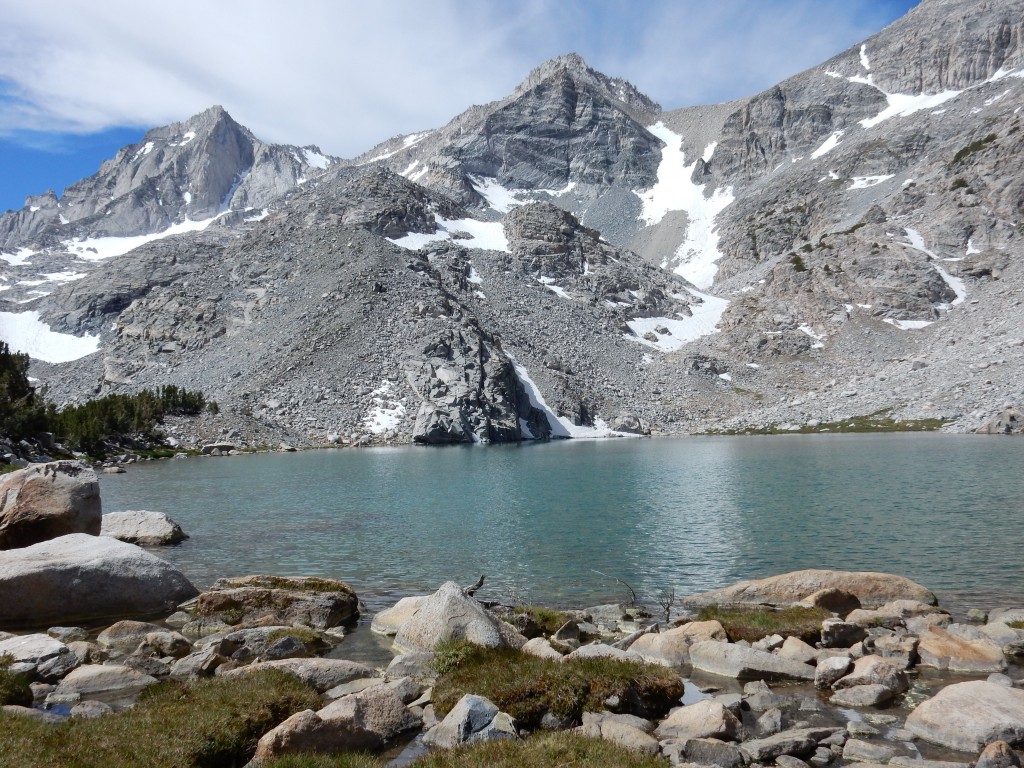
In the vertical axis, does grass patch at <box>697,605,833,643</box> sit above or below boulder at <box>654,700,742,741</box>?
below

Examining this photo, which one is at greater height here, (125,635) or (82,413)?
(82,413)

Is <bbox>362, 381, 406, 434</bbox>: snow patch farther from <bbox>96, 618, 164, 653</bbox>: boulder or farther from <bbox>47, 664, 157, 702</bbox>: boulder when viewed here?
→ <bbox>47, 664, 157, 702</bbox>: boulder

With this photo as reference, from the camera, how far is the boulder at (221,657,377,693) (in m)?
13.5

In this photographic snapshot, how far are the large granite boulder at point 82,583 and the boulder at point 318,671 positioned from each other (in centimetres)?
869

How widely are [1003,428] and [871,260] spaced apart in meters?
80.3

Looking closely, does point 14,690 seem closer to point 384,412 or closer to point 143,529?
point 143,529

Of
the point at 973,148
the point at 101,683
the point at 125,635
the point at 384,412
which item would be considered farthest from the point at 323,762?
the point at 973,148

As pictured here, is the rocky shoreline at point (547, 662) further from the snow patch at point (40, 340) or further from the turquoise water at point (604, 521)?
the snow patch at point (40, 340)

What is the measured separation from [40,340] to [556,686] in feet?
684

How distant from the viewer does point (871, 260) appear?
518ft

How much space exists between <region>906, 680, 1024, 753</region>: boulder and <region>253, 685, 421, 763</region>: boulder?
9.14 meters

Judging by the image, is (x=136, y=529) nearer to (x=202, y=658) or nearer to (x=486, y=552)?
(x=486, y=552)

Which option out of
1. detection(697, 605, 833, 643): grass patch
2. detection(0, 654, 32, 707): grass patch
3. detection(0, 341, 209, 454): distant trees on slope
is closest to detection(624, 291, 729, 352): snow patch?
detection(0, 341, 209, 454): distant trees on slope

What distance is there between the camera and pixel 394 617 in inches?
749
